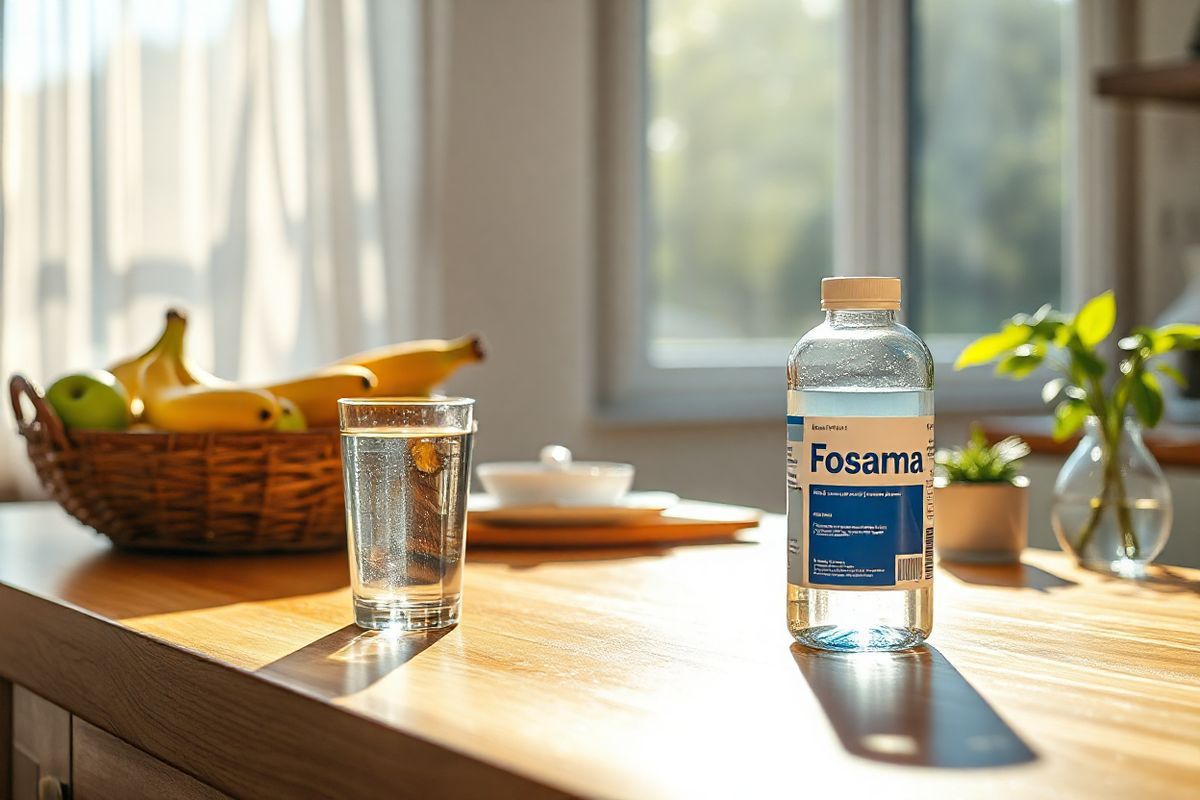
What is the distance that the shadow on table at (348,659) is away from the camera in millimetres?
646

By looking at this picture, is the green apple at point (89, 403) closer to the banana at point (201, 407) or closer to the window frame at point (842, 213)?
the banana at point (201, 407)

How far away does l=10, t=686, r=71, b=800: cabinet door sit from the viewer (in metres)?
0.89

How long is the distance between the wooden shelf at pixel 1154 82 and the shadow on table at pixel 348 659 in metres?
2.61

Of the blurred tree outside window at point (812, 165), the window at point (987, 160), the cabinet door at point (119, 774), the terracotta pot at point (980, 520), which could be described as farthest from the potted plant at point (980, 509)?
the window at point (987, 160)

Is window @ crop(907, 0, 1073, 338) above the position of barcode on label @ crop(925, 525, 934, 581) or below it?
above

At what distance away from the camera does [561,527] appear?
122 centimetres

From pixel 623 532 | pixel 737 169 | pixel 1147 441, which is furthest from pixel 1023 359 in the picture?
pixel 737 169

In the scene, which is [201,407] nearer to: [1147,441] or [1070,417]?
[1070,417]

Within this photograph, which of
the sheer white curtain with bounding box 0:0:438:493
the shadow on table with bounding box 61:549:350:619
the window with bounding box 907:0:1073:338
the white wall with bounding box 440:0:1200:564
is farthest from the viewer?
the window with bounding box 907:0:1073:338

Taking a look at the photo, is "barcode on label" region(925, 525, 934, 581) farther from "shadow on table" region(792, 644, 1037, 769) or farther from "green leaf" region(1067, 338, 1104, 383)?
"green leaf" region(1067, 338, 1104, 383)

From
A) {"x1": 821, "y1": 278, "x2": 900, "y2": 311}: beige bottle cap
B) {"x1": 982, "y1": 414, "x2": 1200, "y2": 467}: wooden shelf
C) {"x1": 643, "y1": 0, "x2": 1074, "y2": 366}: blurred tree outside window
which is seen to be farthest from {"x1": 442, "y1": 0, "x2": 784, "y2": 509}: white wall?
{"x1": 821, "y1": 278, "x2": 900, "y2": 311}: beige bottle cap

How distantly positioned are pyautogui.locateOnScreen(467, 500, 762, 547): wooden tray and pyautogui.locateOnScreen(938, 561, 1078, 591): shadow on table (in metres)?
0.22

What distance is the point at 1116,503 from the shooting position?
104 cm

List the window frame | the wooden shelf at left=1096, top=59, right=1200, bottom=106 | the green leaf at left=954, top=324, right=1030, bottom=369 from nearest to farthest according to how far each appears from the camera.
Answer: the green leaf at left=954, top=324, right=1030, bottom=369 → the window frame → the wooden shelf at left=1096, top=59, right=1200, bottom=106
